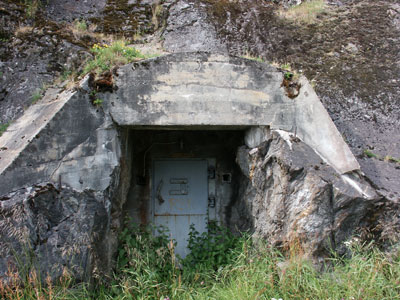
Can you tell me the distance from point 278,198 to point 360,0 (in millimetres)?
5386

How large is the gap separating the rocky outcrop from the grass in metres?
3.63

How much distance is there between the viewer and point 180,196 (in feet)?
19.3

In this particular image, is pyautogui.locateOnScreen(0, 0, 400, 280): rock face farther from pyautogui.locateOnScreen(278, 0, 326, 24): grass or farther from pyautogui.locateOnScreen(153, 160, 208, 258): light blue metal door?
pyautogui.locateOnScreen(278, 0, 326, 24): grass

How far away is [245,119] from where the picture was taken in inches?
178

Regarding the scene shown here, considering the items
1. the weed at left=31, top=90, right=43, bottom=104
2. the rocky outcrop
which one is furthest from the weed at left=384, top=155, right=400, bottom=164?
the weed at left=31, top=90, right=43, bottom=104

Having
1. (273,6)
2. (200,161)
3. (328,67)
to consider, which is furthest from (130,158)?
(273,6)

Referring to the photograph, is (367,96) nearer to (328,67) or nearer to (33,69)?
(328,67)

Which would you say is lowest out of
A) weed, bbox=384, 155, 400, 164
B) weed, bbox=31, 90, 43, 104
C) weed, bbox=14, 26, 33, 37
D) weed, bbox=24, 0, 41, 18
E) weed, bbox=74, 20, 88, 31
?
weed, bbox=384, 155, 400, 164

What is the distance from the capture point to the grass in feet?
23.4

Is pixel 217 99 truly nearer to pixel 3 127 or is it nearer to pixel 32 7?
pixel 3 127

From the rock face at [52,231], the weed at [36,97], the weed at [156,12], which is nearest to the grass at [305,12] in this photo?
the weed at [156,12]

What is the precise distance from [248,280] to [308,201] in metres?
1.07

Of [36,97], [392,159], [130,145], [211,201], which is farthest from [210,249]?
[36,97]

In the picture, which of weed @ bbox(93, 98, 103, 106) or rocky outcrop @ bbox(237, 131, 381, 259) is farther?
weed @ bbox(93, 98, 103, 106)
